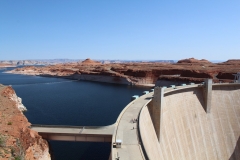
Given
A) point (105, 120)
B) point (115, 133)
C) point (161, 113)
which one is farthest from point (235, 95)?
point (115, 133)

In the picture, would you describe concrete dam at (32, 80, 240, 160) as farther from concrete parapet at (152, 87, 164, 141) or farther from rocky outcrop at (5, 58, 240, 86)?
rocky outcrop at (5, 58, 240, 86)

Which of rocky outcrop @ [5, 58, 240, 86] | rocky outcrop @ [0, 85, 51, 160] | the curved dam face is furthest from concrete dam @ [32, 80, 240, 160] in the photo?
rocky outcrop @ [5, 58, 240, 86]

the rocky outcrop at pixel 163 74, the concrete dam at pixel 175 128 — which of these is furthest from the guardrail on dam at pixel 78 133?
the rocky outcrop at pixel 163 74

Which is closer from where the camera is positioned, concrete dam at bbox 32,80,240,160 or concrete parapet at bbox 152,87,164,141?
concrete dam at bbox 32,80,240,160

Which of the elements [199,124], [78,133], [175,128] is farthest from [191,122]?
[78,133]

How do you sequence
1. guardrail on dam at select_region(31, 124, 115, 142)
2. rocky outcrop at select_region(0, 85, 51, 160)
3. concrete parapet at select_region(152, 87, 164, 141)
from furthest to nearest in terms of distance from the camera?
concrete parapet at select_region(152, 87, 164, 141)
guardrail on dam at select_region(31, 124, 115, 142)
rocky outcrop at select_region(0, 85, 51, 160)

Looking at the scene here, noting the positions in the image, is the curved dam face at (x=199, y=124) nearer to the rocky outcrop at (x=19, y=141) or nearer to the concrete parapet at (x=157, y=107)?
the concrete parapet at (x=157, y=107)

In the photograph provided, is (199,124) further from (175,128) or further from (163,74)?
(163,74)

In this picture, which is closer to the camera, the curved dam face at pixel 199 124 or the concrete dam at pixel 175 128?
the concrete dam at pixel 175 128

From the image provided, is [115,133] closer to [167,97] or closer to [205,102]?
[167,97]
